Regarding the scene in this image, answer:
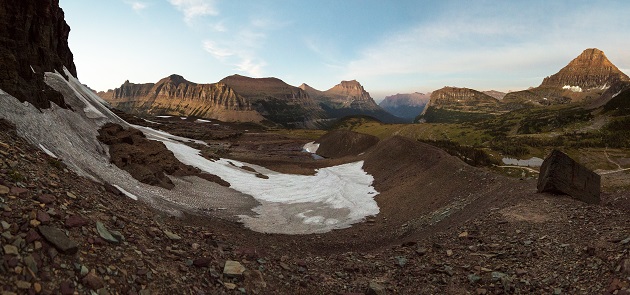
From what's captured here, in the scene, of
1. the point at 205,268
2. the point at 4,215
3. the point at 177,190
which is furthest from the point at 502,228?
the point at 177,190

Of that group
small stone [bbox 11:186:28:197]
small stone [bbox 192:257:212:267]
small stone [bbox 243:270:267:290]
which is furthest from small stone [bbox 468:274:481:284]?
small stone [bbox 11:186:28:197]

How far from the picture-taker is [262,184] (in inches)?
1735

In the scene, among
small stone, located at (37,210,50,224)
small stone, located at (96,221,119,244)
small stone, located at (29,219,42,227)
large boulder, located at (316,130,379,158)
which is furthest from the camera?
large boulder, located at (316,130,379,158)

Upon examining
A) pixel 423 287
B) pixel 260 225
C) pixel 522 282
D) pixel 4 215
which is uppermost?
pixel 4 215

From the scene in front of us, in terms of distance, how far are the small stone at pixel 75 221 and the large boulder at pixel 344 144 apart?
259 ft

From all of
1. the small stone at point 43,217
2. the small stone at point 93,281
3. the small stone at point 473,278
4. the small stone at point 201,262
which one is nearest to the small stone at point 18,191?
the small stone at point 43,217

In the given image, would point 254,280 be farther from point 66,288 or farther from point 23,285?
point 23,285

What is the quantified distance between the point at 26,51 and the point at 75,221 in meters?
38.0

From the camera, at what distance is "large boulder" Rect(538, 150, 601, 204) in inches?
757

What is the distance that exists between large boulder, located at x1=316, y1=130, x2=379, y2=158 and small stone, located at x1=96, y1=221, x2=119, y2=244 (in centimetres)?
7838

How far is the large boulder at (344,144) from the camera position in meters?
91.0

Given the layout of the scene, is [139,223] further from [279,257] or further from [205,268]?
[279,257]

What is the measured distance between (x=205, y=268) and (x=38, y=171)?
26.2 ft

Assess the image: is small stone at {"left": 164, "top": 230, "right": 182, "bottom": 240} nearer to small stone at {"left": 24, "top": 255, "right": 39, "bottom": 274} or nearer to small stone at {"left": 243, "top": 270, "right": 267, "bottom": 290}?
small stone at {"left": 243, "top": 270, "right": 267, "bottom": 290}
